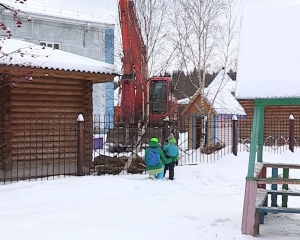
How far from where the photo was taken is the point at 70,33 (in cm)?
3027

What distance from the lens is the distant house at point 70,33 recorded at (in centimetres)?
2853

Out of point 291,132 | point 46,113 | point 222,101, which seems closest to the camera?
point 46,113

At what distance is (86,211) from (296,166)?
4028 mm

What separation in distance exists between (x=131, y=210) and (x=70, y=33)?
79.4ft

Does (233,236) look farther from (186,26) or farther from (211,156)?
(186,26)

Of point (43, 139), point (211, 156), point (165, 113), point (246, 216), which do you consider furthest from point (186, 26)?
point (246, 216)

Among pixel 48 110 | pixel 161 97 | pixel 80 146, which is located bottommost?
pixel 80 146

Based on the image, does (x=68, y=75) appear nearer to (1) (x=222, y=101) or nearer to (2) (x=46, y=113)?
(2) (x=46, y=113)

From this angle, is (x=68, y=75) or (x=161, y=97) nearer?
(x=68, y=75)

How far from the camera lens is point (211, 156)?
16.0m

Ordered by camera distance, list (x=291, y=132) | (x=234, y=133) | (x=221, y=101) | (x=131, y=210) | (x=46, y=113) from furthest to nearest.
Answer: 1. (x=221, y=101)
2. (x=291, y=132)
3. (x=234, y=133)
4. (x=46, y=113)
5. (x=131, y=210)

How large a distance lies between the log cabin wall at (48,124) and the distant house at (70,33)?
53.6 feet

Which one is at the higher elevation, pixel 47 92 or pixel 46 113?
pixel 47 92

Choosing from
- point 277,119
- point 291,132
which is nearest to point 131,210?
point 291,132
